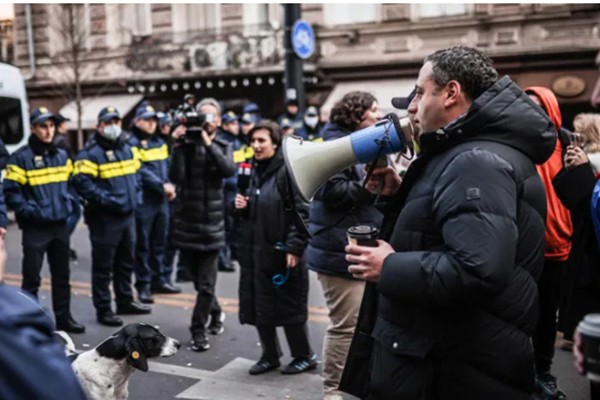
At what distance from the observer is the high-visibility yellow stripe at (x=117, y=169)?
6.70 metres

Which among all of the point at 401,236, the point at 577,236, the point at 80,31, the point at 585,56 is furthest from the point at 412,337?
the point at 80,31

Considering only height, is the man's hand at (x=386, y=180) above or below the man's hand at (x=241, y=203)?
above

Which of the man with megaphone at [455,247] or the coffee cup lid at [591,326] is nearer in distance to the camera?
the coffee cup lid at [591,326]

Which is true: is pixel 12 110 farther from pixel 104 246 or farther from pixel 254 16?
pixel 104 246

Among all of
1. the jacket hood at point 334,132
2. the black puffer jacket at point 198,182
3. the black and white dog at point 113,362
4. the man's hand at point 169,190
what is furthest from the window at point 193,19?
the black and white dog at point 113,362

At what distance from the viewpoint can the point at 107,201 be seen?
6.59 meters

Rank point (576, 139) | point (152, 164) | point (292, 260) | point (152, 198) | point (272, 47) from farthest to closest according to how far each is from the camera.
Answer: point (272, 47), point (152, 164), point (152, 198), point (292, 260), point (576, 139)

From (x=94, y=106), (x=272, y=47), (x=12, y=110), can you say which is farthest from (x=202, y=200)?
(x=94, y=106)

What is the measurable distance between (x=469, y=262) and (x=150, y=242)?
20.9 feet

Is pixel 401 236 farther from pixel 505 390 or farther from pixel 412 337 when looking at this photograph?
pixel 505 390

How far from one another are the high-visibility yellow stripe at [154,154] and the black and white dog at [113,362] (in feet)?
14.4

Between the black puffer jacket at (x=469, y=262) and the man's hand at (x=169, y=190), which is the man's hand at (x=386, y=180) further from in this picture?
the man's hand at (x=169, y=190)

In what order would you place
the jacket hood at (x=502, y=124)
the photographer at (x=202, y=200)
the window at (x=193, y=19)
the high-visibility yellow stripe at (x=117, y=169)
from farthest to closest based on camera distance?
the window at (x=193, y=19) → the high-visibility yellow stripe at (x=117, y=169) → the photographer at (x=202, y=200) → the jacket hood at (x=502, y=124)

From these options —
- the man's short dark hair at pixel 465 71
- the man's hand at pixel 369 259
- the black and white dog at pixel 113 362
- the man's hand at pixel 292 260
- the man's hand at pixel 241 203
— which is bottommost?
the black and white dog at pixel 113 362
